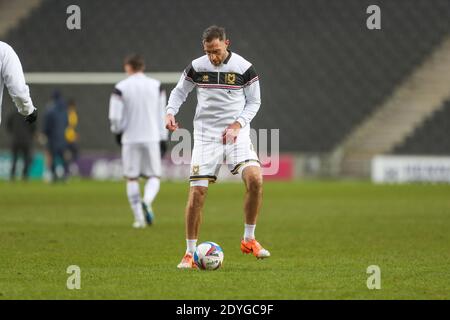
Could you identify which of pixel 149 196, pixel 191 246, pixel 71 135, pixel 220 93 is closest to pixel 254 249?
pixel 191 246

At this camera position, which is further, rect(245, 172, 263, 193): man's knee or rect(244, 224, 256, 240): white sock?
rect(244, 224, 256, 240): white sock

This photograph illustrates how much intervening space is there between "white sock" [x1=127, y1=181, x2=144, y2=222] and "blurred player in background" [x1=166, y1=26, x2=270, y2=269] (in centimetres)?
459

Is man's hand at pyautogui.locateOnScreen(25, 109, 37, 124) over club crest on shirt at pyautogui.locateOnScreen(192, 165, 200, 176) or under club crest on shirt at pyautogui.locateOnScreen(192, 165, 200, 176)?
over

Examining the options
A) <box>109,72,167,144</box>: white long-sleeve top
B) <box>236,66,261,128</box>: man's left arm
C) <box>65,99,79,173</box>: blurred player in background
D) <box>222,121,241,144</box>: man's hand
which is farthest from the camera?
<box>65,99,79,173</box>: blurred player in background

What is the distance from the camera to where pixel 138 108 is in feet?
46.0

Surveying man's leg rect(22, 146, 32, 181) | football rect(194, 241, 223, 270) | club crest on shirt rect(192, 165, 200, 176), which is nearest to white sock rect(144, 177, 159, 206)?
club crest on shirt rect(192, 165, 200, 176)

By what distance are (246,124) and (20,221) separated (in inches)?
243

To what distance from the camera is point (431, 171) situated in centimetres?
2764

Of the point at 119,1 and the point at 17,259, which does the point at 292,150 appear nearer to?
the point at 119,1

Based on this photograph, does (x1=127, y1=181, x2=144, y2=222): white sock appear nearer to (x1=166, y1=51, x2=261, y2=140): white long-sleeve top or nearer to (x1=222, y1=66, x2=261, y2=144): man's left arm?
(x1=166, y1=51, x2=261, y2=140): white long-sleeve top

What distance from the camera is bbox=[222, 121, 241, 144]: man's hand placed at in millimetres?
8945

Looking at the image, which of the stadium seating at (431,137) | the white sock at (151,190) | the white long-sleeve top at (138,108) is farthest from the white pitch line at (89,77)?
the white sock at (151,190)

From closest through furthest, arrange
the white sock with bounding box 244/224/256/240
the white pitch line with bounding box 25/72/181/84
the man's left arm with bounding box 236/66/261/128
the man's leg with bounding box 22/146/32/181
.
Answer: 1. the man's left arm with bounding box 236/66/261/128
2. the white sock with bounding box 244/224/256/240
3. the white pitch line with bounding box 25/72/181/84
4. the man's leg with bounding box 22/146/32/181

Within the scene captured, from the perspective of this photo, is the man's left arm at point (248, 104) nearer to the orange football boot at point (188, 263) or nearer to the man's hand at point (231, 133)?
the man's hand at point (231, 133)
